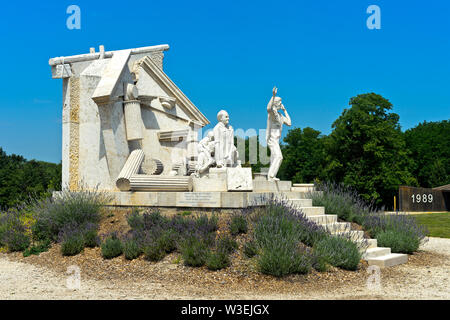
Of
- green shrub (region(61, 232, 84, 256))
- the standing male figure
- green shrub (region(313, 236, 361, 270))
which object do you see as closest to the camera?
green shrub (region(313, 236, 361, 270))

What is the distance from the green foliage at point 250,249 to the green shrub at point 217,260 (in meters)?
0.38

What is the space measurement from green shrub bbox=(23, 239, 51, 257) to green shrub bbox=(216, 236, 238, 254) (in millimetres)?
3965

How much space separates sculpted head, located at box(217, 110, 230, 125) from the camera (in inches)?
441

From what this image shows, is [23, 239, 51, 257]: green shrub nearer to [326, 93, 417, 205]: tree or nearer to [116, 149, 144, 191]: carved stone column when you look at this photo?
[116, 149, 144, 191]: carved stone column

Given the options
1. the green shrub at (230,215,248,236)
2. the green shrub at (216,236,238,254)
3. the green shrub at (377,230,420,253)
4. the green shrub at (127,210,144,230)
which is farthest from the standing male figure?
the green shrub at (216,236,238,254)

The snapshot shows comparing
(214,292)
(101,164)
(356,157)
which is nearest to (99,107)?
(101,164)

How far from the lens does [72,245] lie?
26.7 ft

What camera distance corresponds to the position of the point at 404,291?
6.04 m

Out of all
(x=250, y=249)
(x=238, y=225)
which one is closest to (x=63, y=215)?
(x=238, y=225)

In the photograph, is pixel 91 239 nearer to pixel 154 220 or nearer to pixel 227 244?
pixel 154 220

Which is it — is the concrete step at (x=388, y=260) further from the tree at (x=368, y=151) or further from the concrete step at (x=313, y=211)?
the tree at (x=368, y=151)

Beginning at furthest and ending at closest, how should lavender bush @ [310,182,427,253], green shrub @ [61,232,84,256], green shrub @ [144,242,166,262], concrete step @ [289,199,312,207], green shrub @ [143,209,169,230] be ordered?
concrete step @ [289,199,312,207] < lavender bush @ [310,182,427,253] < green shrub @ [143,209,169,230] < green shrub @ [61,232,84,256] < green shrub @ [144,242,166,262]

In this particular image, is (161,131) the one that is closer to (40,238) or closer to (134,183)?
(134,183)
